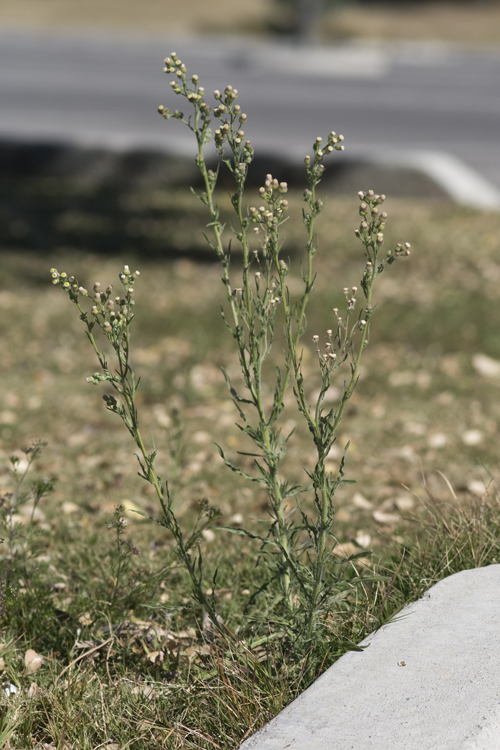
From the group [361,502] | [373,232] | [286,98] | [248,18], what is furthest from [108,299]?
[248,18]

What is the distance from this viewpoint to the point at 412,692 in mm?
1832

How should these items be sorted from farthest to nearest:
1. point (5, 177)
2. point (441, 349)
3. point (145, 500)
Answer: point (5, 177) → point (441, 349) → point (145, 500)

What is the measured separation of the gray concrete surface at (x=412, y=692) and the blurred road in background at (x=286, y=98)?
728 cm

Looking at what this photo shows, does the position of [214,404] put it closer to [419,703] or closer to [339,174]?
[419,703]

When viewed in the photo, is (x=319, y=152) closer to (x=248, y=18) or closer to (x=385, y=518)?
(x=385, y=518)

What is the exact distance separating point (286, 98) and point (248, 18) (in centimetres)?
1962

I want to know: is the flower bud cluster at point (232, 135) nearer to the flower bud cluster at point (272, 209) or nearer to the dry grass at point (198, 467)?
the flower bud cluster at point (272, 209)

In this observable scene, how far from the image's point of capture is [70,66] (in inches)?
879

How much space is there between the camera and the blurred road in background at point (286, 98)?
440 inches

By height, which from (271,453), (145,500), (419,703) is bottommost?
(145,500)

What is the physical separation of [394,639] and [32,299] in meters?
5.22

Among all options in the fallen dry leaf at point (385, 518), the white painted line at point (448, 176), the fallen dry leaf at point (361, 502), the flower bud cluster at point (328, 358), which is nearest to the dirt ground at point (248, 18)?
the white painted line at point (448, 176)

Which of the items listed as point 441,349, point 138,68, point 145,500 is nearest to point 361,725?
point 145,500

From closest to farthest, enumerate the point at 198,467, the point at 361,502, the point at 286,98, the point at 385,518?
the point at 385,518
the point at 361,502
the point at 198,467
the point at 286,98
